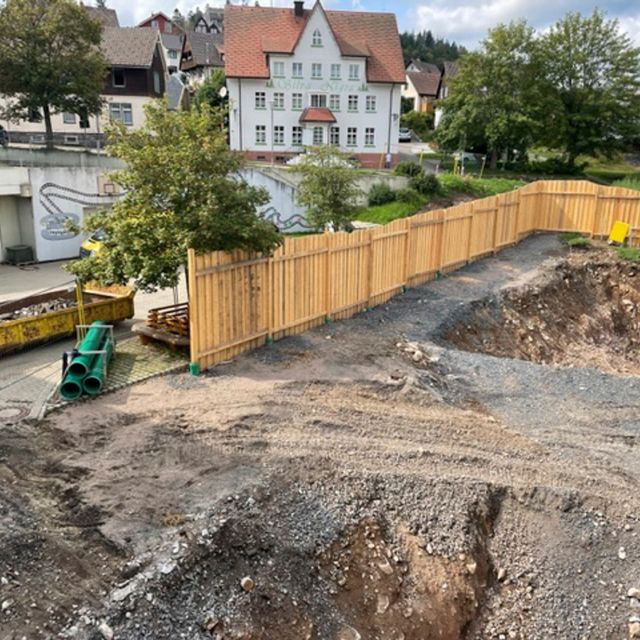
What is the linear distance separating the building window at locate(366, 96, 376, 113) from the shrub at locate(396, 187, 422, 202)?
14665mm

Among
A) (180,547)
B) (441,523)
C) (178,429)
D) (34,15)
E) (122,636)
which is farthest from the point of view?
(34,15)

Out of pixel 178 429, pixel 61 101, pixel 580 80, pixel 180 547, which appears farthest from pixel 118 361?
pixel 580 80

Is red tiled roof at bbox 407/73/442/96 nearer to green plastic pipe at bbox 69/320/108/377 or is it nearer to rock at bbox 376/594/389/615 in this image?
green plastic pipe at bbox 69/320/108/377

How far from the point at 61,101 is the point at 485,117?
24020mm

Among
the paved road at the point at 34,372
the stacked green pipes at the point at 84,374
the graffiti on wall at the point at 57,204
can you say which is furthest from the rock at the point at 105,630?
the graffiti on wall at the point at 57,204

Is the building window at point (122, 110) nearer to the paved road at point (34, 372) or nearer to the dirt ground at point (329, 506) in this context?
the paved road at point (34, 372)

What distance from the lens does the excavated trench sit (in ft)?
48.6

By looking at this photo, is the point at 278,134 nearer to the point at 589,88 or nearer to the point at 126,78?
the point at 126,78

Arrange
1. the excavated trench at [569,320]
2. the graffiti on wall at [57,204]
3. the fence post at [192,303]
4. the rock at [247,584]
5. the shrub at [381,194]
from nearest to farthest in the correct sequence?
the rock at [247,584] < the fence post at [192,303] < the excavated trench at [569,320] < the graffiti on wall at [57,204] < the shrub at [381,194]

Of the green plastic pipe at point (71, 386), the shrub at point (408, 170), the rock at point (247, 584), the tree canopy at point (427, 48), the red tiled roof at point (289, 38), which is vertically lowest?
the rock at point (247, 584)

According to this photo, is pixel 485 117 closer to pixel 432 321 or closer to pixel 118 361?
pixel 432 321

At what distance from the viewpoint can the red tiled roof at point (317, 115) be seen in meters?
41.7

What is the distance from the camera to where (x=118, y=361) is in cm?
1130

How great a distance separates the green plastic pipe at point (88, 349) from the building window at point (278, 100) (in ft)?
111
